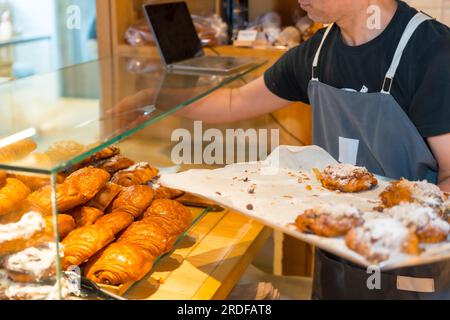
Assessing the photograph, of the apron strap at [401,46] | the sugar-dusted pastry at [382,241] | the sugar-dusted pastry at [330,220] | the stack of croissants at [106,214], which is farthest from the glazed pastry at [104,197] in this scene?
the apron strap at [401,46]

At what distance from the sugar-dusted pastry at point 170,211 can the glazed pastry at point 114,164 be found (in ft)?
0.42

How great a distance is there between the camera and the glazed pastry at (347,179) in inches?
47.7

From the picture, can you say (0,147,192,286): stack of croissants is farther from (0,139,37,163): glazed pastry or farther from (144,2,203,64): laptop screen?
(144,2,203,64): laptop screen

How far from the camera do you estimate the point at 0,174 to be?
1028 mm

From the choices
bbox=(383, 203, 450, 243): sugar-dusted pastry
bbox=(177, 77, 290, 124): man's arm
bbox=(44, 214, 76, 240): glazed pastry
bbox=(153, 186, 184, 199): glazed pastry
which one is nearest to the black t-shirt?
bbox=(177, 77, 290, 124): man's arm

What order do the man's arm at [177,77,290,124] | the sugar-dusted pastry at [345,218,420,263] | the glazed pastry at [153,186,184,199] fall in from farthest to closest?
the man's arm at [177,77,290,124] < the glazed pastry at [153,186,184,199] < the sugar-dusted pastry at [345,218,420,263]

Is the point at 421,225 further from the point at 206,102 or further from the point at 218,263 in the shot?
the point at 206,102

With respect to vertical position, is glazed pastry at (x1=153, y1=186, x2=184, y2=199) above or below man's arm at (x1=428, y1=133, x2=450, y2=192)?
below

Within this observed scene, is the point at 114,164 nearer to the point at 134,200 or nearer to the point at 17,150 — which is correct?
the point at 134,200

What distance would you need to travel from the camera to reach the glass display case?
0.95 m

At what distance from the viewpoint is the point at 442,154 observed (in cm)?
132

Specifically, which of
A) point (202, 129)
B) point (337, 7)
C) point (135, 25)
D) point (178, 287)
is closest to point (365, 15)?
point (337, 7)

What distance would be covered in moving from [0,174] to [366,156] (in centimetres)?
84

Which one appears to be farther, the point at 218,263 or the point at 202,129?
the point at 202,129
